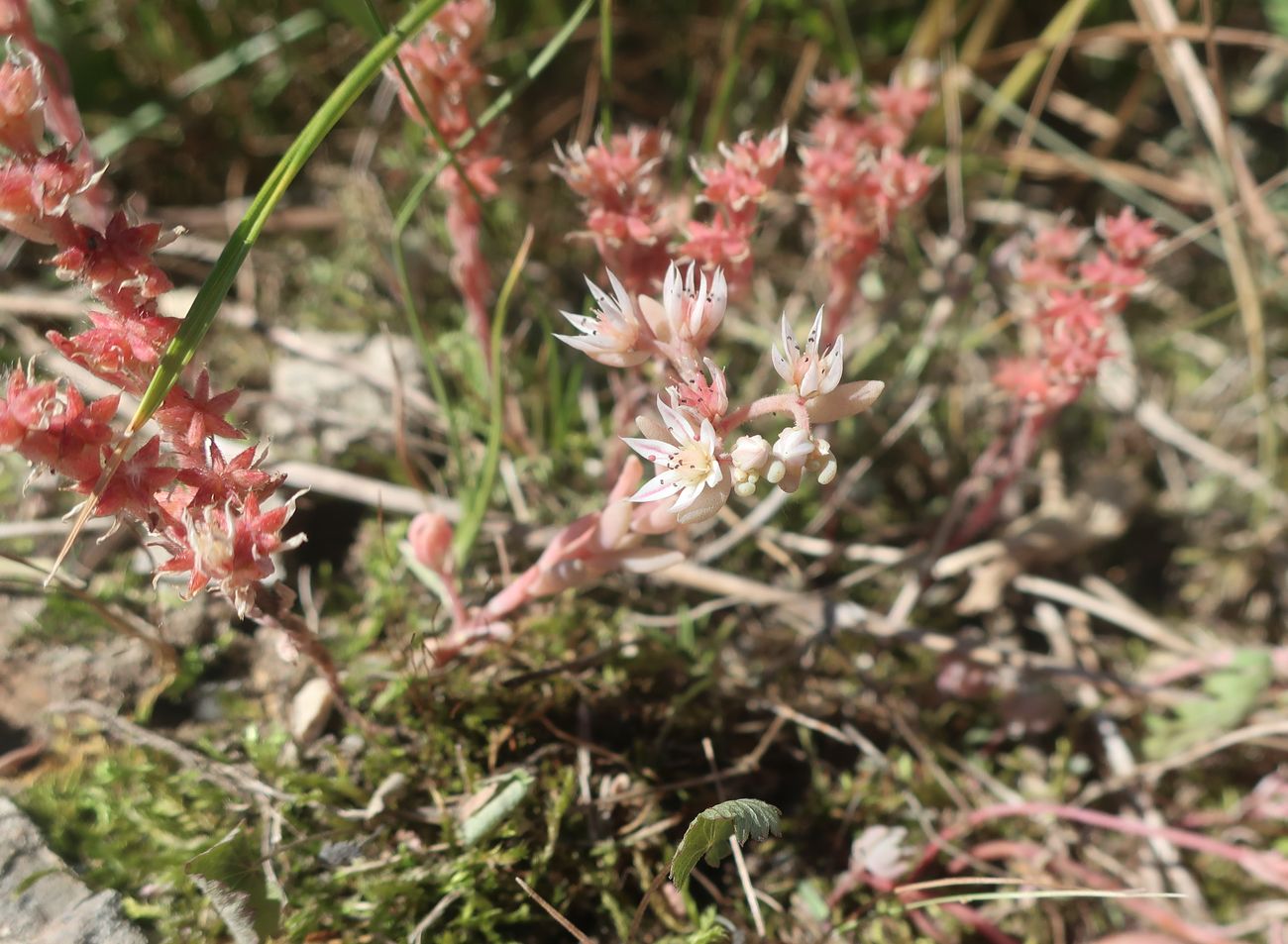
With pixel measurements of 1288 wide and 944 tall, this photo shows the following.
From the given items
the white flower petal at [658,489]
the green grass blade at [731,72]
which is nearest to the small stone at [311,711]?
the white flower petal at [658,489]

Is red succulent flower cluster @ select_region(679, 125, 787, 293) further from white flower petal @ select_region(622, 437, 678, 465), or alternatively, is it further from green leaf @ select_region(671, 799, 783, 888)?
green leaf @ select_region(671, 799, 783, 888)

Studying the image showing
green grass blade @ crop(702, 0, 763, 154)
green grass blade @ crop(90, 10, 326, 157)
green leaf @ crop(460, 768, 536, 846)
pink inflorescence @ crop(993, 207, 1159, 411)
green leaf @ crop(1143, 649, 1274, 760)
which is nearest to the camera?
green leaf @ crop(460, 768, 536, 846)

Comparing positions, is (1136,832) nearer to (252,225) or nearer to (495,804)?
(495,804)

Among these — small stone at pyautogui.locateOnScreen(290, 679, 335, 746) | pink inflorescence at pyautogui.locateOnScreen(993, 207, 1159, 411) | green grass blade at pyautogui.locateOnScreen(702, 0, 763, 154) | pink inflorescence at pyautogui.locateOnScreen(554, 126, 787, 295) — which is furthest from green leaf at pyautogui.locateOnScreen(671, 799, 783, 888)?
green grass blade at pyautogui.locateOnScreen(702, 0, 763, 154)

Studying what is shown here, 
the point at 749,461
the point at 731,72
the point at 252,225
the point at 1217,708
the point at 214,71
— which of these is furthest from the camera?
the point at 214,71

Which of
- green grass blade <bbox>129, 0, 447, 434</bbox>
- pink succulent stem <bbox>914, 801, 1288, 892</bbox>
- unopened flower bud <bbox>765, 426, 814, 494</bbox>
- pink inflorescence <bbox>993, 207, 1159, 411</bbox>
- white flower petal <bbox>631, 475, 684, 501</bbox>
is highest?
green grass blade <bbox>129, 0, 447, 434</bbox>

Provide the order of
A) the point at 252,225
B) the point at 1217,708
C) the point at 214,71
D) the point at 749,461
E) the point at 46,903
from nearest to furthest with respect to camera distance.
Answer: the point at 749,461 < the point at 252,225 < the point at 46,903 < the point at 1217,708 < the point at 214,71

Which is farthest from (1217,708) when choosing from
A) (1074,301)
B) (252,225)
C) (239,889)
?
(252,225)

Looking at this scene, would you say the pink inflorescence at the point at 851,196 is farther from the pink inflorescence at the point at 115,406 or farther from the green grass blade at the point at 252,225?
the pink inflorescence at the point at 115,406

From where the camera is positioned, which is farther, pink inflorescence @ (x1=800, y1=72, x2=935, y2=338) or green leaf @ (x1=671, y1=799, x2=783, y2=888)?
pink inflorescence @ (x1=800, y1=72, x2=935, y2=338)
